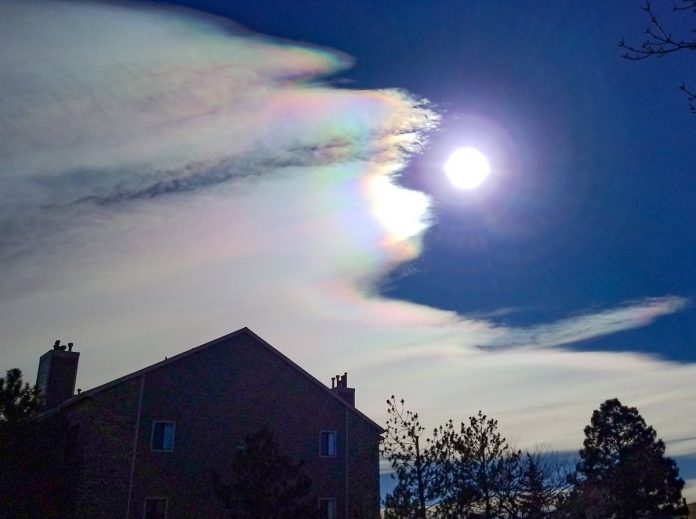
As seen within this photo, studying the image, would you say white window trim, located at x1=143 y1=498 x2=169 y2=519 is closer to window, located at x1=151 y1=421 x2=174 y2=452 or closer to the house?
the house

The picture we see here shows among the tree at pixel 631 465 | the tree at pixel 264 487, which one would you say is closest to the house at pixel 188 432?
the tree at pixel 264 487

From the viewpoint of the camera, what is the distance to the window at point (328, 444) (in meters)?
32.0

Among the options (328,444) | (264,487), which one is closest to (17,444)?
(264,487)

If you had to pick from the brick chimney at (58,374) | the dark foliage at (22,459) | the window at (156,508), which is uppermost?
the brick chimney at (58,374)

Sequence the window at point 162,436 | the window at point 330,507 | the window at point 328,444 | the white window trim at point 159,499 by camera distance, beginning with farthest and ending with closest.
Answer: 1. the window at point 328,444
2. the window at point 330,507
3. the window at point 162,436
4. the white window trim at point 159,499

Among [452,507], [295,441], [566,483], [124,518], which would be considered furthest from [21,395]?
[566,483]

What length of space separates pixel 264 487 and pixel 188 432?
19.2 feet

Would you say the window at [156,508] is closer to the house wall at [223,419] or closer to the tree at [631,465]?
the house wall at [223,419]

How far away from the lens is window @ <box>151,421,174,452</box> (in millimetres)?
A: 27875

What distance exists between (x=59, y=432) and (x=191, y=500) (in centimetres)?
652

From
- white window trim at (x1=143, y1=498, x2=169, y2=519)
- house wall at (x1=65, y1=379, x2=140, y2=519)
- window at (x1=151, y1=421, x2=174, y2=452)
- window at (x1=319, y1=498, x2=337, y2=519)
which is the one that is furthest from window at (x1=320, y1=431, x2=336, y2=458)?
house wall at (x1=65, y1=379, x2=140, y2=519)

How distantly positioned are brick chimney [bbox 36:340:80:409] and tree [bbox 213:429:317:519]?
1071 centimetres

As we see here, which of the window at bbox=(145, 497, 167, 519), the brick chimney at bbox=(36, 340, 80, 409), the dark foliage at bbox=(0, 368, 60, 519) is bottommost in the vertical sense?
the window at bbox=(145, 497, 167, 519)

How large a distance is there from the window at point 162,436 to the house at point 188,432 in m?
0.04
